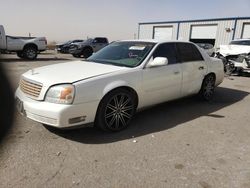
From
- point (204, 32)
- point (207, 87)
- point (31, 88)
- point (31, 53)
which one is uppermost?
point (204, 32)

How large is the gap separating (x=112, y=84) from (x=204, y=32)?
81.2 feet

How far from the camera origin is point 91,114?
3.75 metres

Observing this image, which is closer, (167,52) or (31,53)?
(167,52)

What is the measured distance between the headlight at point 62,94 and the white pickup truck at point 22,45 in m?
13.5

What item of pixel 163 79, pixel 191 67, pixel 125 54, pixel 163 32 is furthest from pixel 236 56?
pixel 163 32

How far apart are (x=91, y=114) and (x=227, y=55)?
9958mm

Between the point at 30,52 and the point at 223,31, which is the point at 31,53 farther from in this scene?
the point at 223,31

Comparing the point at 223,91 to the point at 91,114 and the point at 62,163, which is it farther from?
the point at 62,163

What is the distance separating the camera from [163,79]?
4.71 meters

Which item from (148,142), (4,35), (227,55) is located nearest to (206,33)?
(227,55)

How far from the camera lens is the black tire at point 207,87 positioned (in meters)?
6.04

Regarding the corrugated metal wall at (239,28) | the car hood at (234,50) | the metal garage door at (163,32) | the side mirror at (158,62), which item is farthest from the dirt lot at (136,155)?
the metal garage door at (163,32)

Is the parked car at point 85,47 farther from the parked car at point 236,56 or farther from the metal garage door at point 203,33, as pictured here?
the metal garage door at point 203,33

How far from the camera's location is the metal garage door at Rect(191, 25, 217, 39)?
25.6m
